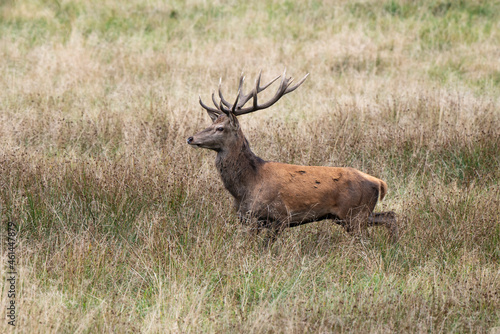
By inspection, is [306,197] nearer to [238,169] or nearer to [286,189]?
[286,189]

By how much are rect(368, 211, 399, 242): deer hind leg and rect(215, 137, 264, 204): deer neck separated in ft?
3.42

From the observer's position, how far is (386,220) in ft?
17.1

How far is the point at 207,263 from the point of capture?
4352 mm

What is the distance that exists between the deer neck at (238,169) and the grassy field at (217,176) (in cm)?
27

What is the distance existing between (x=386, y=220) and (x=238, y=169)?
4.31 ft

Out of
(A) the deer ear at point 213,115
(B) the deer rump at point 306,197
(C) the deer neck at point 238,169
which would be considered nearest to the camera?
(B) the deer rump at point 306,197

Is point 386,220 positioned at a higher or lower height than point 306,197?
lower

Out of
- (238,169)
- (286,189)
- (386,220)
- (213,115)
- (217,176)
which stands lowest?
(386,220)

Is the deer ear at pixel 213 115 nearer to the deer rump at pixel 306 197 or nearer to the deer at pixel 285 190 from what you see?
the deer at pixel 285 190

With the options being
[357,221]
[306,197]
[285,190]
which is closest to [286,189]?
[285,190]

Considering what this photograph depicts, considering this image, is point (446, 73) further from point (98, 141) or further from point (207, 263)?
point (207, 263)

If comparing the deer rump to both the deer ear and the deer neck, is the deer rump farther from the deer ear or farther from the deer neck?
the deer ear

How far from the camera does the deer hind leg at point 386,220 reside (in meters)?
5.15

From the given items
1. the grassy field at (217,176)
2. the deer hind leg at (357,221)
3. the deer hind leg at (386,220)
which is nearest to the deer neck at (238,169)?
the grassy field at (217,176)
